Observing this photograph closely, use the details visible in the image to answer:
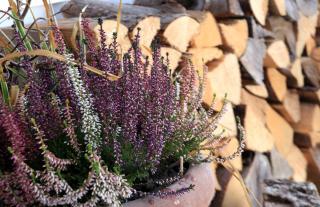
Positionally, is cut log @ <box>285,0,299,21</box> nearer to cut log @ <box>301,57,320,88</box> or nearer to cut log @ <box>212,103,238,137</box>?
cut log @ <box>301,57,320,88</box>

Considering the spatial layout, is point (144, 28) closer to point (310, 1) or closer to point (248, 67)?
point (248, 67)

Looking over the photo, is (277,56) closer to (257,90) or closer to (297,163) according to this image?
(257,90)

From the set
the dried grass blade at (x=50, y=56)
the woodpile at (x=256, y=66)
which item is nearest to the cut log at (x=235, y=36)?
the woodpile at (x=256, y=66)

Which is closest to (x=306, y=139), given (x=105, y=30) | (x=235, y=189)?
(x=235, y=189)

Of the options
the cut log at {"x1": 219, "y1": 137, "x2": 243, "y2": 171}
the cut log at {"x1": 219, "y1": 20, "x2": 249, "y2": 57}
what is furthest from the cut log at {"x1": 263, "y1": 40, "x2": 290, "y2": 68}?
the cut log at {"x1": 219, "y1": 137, "x2": 243, "y2": 171}

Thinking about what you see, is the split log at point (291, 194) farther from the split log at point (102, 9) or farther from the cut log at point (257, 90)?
the split log at point (102, 9)

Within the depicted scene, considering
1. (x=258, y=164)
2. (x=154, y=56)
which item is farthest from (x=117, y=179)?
(x=258, y=164)
